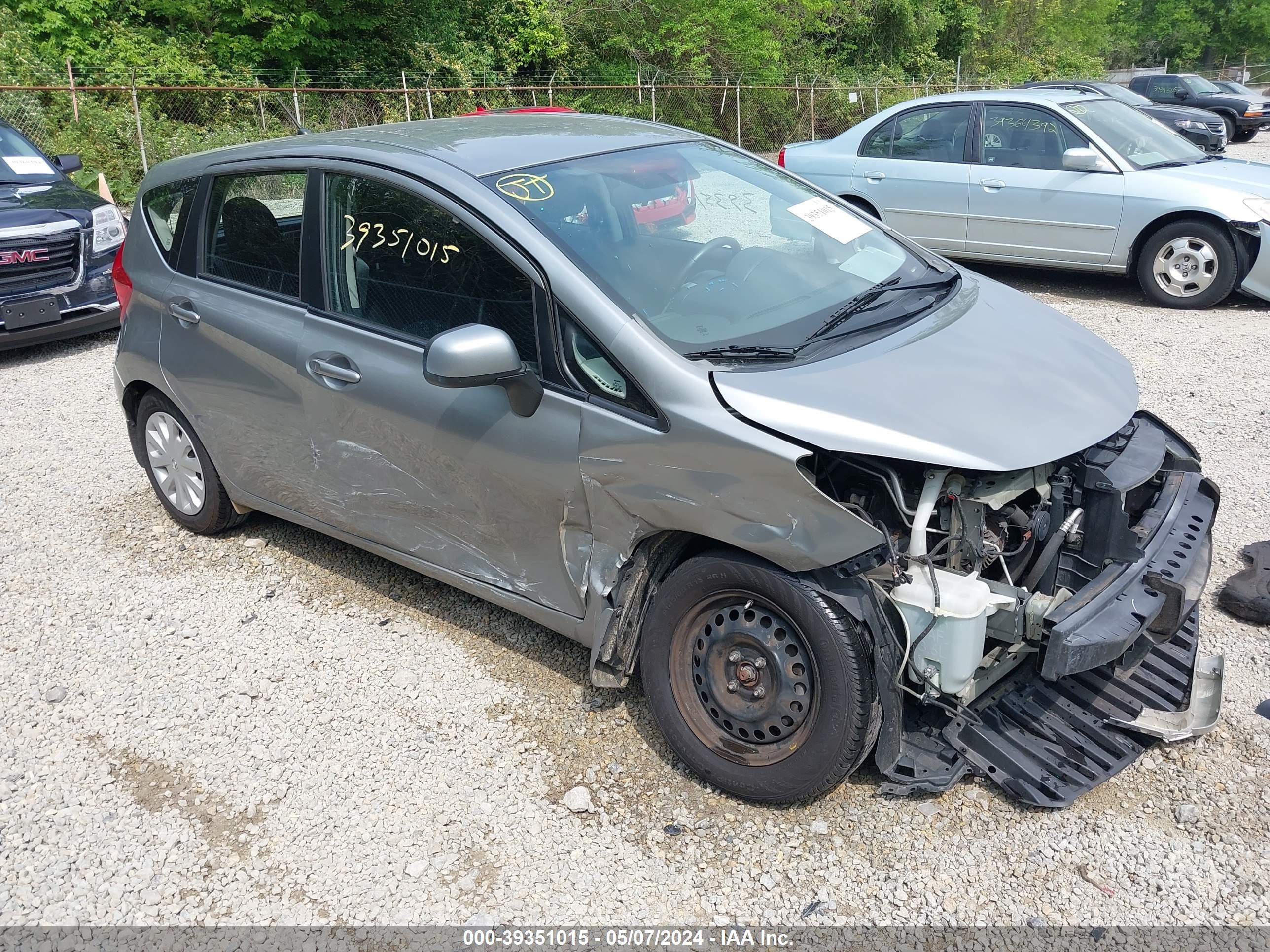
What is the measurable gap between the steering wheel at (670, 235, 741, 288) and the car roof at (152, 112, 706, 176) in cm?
58

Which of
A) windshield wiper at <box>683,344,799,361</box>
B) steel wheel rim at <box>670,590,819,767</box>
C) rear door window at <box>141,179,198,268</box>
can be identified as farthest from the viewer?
rear door window at <box>141,179,198,268</box>

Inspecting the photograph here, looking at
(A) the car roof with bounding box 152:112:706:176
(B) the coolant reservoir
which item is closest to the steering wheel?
(A) the car roof with bounding box 152:112:706:176

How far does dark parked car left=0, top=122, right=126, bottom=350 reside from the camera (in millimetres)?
7840

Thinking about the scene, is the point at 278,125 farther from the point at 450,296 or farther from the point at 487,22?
the point at 450,296

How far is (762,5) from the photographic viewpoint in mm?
27328

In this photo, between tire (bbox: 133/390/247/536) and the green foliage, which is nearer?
tire (bbox: 133/390/247/536)

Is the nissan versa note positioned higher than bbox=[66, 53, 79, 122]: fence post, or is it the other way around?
bbox=[66, 53, 79, 122]: fence post

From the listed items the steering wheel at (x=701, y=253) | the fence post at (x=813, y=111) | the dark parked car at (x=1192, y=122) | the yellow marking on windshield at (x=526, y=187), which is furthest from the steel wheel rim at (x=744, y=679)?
the fence post at (x=813, y=111)

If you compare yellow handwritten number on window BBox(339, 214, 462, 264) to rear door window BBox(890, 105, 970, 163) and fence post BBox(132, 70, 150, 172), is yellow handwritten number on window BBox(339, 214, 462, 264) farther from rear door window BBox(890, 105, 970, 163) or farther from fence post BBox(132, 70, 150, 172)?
fence post BBox(132, 70, 150, 172)

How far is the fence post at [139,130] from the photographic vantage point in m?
16.0

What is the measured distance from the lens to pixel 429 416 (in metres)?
3.45

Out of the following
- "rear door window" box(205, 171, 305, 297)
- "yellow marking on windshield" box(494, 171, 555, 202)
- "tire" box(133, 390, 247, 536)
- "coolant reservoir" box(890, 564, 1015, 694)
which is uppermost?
"yellow marking on windshield" box(494, 171, 555, 202)

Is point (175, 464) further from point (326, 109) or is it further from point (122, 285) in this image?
point (326, 109)

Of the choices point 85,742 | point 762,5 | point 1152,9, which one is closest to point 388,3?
point 762,5
